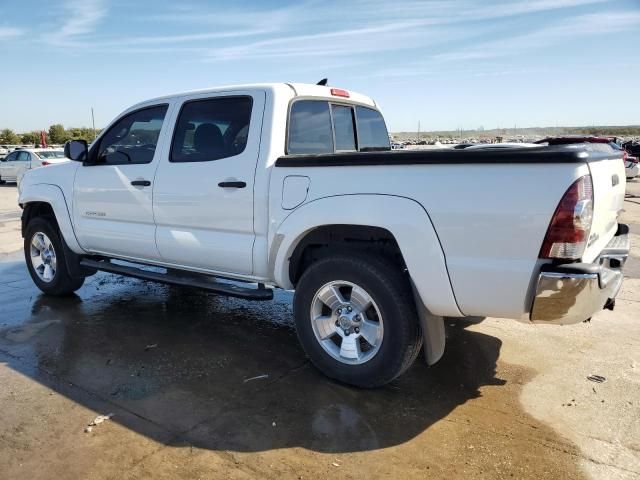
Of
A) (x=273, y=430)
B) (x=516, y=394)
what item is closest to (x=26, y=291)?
(x=273, y=430)

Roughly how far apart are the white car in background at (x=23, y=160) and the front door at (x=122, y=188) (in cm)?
1828

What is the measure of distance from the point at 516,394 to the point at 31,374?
136 inches

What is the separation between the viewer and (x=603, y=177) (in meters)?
3.01

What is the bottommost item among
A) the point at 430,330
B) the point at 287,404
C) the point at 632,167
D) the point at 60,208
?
the point at 287,404

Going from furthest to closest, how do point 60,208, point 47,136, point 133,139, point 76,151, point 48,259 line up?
point 47,136
point 48,259
point 60,208
point 76,151
point 133,139

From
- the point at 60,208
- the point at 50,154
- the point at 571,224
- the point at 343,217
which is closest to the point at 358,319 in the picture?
the point at 343,217

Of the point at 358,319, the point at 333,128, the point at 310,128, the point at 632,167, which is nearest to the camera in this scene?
the point at 358,319

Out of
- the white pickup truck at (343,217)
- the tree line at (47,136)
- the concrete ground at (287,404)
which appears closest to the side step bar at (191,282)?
the white pickup truck at (343,217)

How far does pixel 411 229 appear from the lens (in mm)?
3152

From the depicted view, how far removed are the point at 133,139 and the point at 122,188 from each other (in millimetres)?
481

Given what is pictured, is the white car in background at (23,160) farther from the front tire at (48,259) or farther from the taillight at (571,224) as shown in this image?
the taillight at (571,224)

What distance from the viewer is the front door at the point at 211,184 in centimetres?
397

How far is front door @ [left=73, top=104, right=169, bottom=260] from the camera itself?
4656 mm

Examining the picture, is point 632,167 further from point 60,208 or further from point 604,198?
point 60,208
